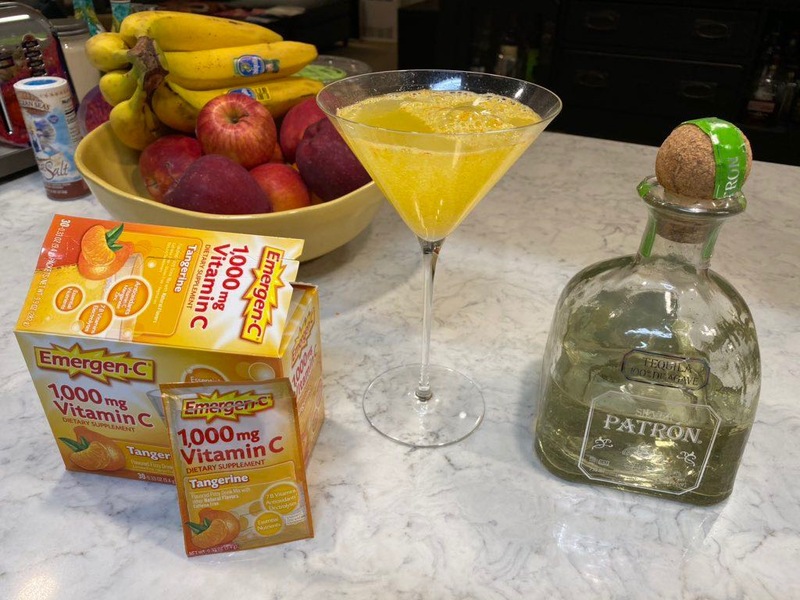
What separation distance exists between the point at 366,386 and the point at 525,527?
239 mm

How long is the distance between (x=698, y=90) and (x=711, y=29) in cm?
23

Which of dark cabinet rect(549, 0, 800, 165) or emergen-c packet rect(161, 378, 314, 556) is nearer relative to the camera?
emergen-c packet rect(161, 378, 314, 556)

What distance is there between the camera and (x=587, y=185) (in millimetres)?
1146

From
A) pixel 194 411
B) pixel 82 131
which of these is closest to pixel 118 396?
pixel 194 411

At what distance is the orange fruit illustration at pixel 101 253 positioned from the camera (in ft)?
1.68

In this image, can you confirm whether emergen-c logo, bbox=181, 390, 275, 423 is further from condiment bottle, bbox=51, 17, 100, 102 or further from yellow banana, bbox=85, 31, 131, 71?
condiment bottle, bbox=51, 17, 100, 102

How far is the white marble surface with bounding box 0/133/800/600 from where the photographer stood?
0.49 meters

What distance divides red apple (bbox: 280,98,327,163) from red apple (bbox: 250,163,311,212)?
0.25ft

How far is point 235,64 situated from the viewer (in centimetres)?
97

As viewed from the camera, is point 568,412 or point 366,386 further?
point 366,386

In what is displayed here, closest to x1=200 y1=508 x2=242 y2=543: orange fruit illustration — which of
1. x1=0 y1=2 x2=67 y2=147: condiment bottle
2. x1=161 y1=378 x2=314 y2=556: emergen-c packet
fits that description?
x1=161 y1=378 x2=314 y2=556: emergen-c packet

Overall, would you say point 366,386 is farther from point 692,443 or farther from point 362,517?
point 692,443

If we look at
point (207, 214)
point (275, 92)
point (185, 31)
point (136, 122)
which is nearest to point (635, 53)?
point (275, 92)

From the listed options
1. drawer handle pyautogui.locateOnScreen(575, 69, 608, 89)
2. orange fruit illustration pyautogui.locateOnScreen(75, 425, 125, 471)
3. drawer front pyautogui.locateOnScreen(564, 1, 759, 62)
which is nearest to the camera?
orange fruit illustration pyautogui.locateOnScreen(75, 425, 125, 471)
